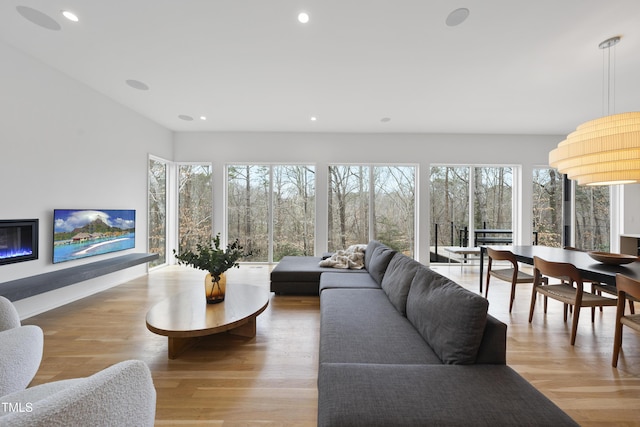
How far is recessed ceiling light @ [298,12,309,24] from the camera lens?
2107 mm

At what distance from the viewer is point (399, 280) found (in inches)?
79.8

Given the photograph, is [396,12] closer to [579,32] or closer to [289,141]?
[579,32]

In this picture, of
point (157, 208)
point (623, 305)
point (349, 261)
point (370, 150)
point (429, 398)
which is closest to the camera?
point (429, 398)

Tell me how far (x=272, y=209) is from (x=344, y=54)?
3321 mm

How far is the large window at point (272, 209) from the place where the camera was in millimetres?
5184

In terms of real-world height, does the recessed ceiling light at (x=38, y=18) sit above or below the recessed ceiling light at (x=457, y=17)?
above

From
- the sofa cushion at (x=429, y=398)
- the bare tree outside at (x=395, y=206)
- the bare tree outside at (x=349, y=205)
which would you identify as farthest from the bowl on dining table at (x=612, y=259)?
the bare tree outside at (x=349, y=205)

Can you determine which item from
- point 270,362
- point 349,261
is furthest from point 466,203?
point 270,362

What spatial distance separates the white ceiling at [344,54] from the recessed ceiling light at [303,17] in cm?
5

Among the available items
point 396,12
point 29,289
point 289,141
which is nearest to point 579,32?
point 396,12

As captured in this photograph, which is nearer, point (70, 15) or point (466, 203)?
point (70, 15)

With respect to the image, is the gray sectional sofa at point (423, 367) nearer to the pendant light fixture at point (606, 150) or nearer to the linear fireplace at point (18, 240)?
the pendant light fixture at point (606, 150)

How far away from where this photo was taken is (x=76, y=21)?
86.7 inches

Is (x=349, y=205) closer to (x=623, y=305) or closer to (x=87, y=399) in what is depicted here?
(x=623, y=305)
